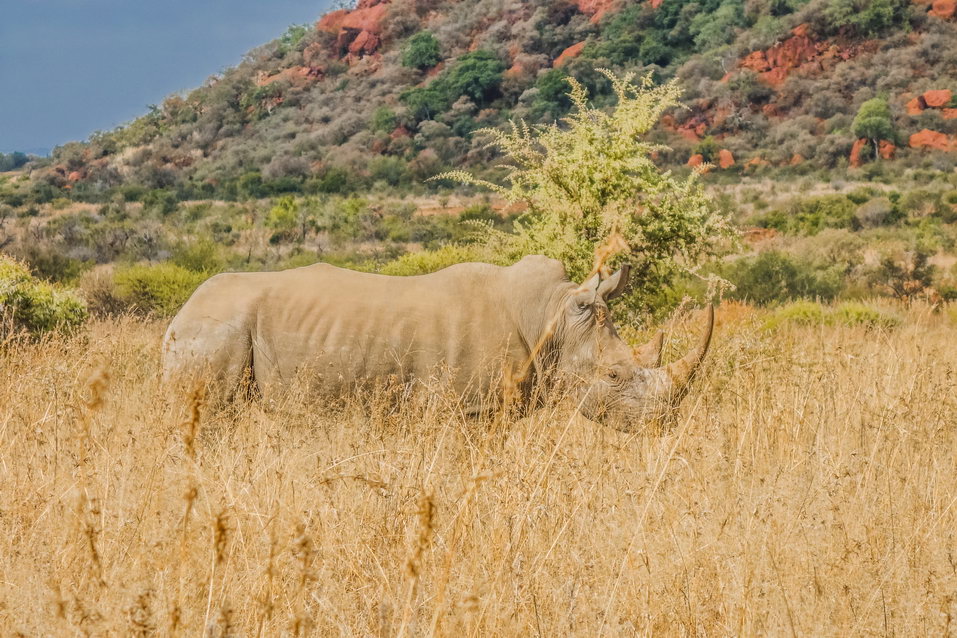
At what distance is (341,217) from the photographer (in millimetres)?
33500

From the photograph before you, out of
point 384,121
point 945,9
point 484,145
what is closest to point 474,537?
point 484,145

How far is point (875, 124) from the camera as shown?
45.8 meters

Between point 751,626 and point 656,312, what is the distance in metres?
5.97

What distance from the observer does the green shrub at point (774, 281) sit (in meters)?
16.0

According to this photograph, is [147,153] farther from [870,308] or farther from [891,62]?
[870,308]

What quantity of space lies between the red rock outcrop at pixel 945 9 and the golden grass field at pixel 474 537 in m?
64.0

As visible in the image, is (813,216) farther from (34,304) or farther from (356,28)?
(356,28)

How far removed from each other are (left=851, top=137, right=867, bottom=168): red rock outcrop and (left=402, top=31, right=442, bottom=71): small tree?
3766 centimetres

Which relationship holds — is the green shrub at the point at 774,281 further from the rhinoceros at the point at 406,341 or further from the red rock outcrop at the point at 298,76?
the red rock outcrop at the point at 298,76

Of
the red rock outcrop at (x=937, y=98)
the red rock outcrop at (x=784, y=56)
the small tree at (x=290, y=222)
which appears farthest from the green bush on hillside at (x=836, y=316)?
the red rock outcrop at (x=784, y=56)

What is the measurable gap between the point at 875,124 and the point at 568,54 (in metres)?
28.2

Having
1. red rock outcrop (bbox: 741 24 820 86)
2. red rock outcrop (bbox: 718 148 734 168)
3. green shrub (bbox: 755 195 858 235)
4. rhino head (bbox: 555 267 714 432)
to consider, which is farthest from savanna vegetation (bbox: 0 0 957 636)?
red rock outcrop (bbox: 741 24 820 86)

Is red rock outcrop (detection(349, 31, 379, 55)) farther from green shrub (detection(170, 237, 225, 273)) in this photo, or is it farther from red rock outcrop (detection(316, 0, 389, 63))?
green shrub (detection(170, 237, 225, 273))

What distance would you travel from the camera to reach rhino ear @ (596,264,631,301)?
514 centimetres
